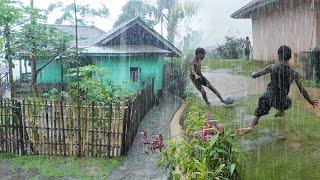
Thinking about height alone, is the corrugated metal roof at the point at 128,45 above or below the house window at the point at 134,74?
above

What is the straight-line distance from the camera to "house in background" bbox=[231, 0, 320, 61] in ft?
39.3

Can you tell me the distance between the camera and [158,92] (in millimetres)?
17938

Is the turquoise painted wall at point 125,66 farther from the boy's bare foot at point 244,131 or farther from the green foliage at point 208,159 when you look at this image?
the green foliage at point 208,159

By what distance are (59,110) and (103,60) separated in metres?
8.75

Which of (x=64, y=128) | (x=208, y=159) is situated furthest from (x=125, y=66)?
(x=208, y=159)

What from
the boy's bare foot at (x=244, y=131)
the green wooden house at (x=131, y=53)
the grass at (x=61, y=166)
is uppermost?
the green wooden house at (x=131, y=53)

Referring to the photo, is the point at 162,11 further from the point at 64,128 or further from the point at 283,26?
the point at 64,128

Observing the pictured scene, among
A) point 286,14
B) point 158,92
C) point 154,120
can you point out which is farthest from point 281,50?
point 158,92

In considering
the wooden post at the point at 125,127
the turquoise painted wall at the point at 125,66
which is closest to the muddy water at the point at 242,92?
the wooden post at the point at 125,127

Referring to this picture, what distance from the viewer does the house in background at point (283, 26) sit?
11982 mm

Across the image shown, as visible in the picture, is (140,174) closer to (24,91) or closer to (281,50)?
(281,50)

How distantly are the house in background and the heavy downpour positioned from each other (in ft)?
0.13

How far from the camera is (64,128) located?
923cm

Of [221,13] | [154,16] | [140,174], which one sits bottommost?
[140,174]
